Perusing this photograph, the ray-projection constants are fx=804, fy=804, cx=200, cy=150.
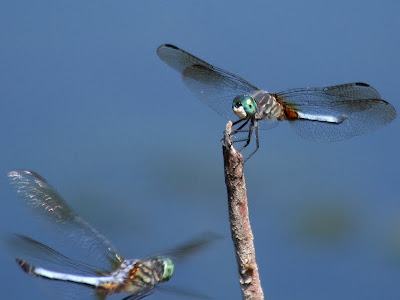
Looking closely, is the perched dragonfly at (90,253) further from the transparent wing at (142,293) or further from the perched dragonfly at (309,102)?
the perched dragonfly at (309,102)

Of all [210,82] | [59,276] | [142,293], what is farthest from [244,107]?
[59,276]

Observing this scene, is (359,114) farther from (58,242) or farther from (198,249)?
(58,242)

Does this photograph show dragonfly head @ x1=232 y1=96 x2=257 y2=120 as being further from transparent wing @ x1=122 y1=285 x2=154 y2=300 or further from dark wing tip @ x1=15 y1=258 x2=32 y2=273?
dark wing tip @ x1=15 y1=258 x2=32 y2=273

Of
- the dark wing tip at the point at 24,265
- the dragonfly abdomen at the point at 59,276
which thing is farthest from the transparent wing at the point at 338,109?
the dark wing tip at the point at 24,265

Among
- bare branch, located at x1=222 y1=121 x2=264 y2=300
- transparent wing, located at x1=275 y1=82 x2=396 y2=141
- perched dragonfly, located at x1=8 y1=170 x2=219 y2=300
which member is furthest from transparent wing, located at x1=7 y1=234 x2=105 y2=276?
transparent wing, located at x1=275 y1=82 x2=396 y2=141

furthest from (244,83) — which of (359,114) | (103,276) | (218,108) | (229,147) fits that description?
(103,276)

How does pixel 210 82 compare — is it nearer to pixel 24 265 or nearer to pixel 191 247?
pixel 191 247

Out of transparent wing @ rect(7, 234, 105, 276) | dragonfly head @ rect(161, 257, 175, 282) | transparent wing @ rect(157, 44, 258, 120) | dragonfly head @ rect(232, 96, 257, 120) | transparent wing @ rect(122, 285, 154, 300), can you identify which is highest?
transparent wing @ rect(157, 44, 258, 120)
